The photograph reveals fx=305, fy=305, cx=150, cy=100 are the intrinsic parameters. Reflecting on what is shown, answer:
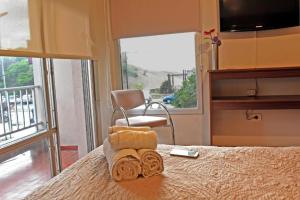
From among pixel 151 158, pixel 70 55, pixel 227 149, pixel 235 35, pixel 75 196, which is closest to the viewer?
pixel 75 196

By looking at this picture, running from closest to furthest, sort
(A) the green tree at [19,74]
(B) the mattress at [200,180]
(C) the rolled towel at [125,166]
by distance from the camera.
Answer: (B) the mattress at [200,180]
(C) the rolled towel at [125,166]
(A) the green tree at [19,74]

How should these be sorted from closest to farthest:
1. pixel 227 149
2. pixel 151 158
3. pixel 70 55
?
pixel 151 158 → pixel 227 149 → pixel 70 55

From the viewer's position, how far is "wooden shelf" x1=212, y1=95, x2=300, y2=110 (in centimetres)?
294

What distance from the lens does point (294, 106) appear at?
2.93m

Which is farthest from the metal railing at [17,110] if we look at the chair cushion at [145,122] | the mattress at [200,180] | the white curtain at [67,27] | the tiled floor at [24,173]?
the mattress at [200,180]

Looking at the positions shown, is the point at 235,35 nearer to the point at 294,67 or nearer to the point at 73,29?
the point at 294,67

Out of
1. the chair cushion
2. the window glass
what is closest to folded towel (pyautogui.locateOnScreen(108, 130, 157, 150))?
the window glass

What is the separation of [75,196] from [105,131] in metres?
2.47

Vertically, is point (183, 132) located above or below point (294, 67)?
below

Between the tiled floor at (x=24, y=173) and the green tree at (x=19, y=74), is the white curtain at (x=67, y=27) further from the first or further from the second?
the tiled floor at (x=24, y=173)

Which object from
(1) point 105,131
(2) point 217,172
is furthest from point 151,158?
(1) point 105,131

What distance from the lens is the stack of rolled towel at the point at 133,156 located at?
4.40 feet

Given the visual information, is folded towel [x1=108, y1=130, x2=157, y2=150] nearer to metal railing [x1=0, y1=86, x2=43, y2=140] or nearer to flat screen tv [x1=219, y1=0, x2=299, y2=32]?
metal railing [x1=0, y1=86, x2=43, y2=140]

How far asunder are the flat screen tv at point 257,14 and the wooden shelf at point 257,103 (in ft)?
2.47
